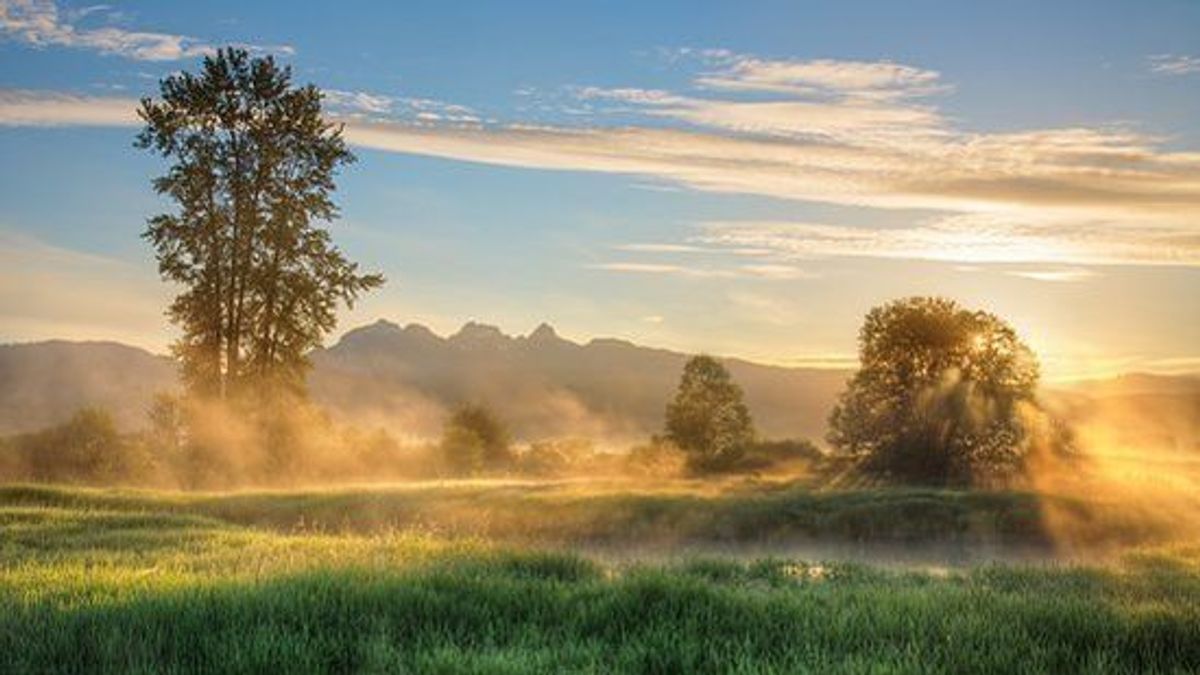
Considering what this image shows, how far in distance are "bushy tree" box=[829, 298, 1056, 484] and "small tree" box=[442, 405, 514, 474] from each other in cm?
2353

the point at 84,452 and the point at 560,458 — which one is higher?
the point at 84,452

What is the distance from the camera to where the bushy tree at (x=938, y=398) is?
1567 inches

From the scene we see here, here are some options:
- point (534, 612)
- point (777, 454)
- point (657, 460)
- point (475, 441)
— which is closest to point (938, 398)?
point (777, 454)

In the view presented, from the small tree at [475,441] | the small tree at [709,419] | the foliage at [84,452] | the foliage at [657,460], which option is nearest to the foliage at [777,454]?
the small tree at [709,419]

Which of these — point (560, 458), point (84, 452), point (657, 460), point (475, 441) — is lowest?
point (560, 458)

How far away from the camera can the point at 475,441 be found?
62.1 metres

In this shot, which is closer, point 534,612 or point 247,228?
point 534,612

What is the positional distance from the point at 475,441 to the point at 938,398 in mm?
28458

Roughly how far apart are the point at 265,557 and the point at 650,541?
13.8 metres

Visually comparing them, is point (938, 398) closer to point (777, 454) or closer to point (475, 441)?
point (777, 454)

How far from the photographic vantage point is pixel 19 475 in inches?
1606

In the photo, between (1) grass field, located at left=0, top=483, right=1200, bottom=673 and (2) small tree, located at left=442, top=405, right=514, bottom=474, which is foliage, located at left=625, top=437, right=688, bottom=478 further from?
(1) grass field, located at left=0, top=483, right=1200, bottom=673

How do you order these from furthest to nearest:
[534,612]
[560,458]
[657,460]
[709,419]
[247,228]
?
[560,458]
[657,460]
[709,419]
[247,228]
[534,612]

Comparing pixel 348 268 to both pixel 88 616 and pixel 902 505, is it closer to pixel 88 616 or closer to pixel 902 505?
pixel 902 505
